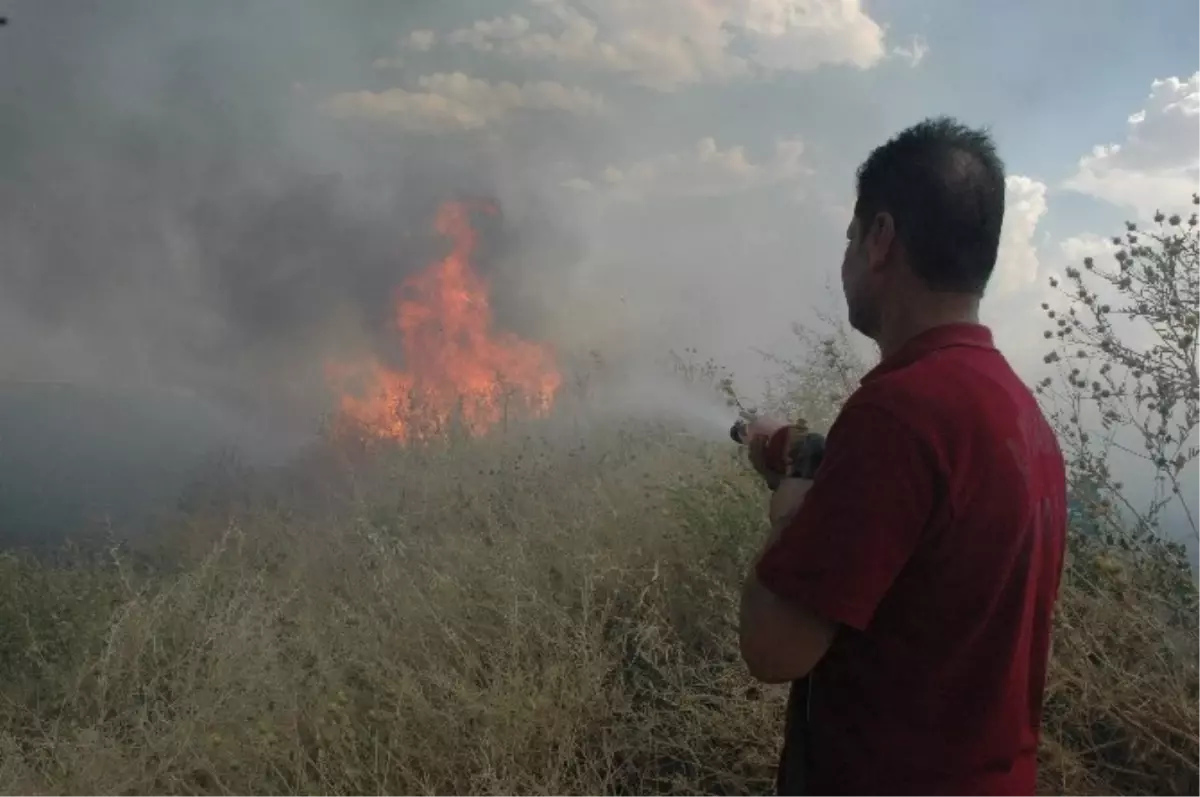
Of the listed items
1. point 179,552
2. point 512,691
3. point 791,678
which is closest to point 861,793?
point 791,678

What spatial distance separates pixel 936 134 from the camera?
1.53m

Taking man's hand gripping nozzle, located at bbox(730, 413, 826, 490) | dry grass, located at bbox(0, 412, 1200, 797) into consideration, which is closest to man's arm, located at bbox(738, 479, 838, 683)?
man's hand gripping nozzle, located at bbox(730, 413, 826, 490)

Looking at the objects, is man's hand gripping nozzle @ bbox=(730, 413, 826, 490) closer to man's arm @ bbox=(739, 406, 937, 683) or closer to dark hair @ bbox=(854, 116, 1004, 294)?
man's arm @ bbox=(739, 406, 937, 683)

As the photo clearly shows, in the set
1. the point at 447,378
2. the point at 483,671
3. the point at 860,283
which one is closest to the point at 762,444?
the point at 860,283

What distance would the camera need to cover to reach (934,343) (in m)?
1.44

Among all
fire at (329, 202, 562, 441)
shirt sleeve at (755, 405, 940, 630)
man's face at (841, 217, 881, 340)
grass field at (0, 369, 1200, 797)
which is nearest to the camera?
shirt sleeve at (755, 405, 940, 630)

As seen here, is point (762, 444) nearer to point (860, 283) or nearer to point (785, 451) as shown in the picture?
point (785, 451)

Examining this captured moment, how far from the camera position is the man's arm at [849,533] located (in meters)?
1.25

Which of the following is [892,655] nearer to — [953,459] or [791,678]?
[791,678]

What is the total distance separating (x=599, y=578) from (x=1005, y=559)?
2785mm

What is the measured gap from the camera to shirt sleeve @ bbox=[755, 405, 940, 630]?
1.25m

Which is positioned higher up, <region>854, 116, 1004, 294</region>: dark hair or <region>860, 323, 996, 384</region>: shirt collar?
<region>854, 116, 1004, 294</region>: dark hair

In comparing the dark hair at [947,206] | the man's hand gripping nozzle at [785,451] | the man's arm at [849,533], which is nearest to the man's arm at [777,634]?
the man's arm at [849,533]

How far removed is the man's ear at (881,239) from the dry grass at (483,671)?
215cm
